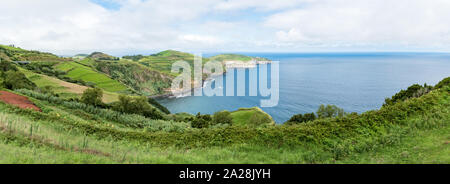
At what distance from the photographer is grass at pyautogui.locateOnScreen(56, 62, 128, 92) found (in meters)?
91.4

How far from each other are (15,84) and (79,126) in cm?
3464

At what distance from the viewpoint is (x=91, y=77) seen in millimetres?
95688

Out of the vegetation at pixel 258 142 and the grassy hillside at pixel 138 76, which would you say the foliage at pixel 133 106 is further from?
the grassy hillside at pixel 138 76

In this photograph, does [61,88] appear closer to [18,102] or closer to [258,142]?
[18,102]

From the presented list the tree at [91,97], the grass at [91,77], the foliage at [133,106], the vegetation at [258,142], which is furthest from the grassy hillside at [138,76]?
the vegetation at [258,142]

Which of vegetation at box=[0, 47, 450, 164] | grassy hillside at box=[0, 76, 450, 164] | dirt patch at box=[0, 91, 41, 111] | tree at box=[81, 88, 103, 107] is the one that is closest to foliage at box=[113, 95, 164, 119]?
tree at box=[81, 88, 103, 107]

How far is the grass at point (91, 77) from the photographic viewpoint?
91.4 meters

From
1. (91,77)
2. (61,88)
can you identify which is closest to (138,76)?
(91,77)

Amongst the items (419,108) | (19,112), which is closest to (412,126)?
(419,108)

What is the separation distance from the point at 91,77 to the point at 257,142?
4131 inches

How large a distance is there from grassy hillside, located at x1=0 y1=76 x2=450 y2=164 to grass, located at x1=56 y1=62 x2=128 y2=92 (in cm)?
8573

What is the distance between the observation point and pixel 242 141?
968cm

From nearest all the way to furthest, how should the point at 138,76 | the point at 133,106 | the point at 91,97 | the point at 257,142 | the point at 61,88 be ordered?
the point at 257,142, the point at 91,97, the point at 133,106, the point at 61,88, the point at 138,76

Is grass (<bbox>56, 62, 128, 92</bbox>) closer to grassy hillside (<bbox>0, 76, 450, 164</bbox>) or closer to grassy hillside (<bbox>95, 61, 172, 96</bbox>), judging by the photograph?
grassy hillside (<bbox>95, 61, 172, 96</bbox>)
